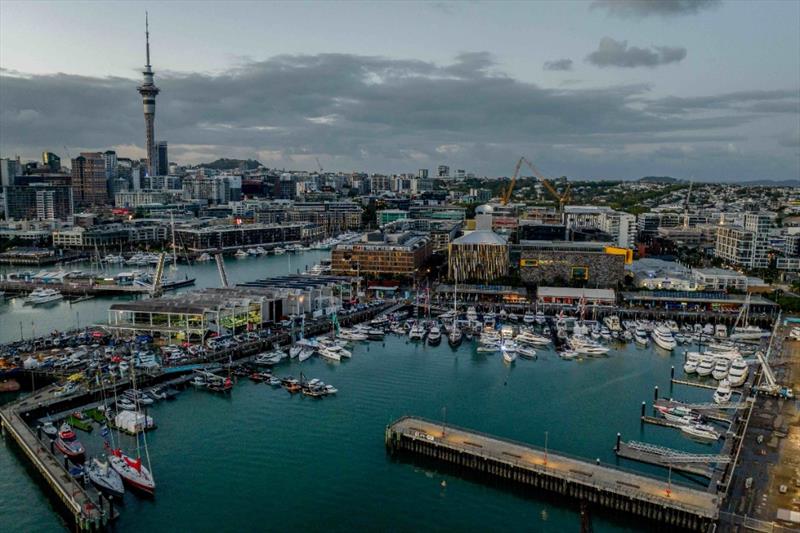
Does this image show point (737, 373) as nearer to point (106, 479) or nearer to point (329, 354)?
point (329, 354)

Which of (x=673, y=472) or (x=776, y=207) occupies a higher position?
(x=776, y=207)

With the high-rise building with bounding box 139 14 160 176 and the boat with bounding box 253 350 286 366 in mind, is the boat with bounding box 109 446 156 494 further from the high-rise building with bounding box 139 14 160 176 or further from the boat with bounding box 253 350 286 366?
the high-rise building with bounding box 139 14 160 176

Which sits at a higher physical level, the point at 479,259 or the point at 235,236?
the point at 479,259

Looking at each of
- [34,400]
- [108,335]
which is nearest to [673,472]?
[34,400]

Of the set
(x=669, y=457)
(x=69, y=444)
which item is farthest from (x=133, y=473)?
(x=669, y=457)

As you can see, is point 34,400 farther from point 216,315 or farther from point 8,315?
point 8,315

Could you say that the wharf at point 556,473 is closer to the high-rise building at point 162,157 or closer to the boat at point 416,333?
the boat at point 416,333

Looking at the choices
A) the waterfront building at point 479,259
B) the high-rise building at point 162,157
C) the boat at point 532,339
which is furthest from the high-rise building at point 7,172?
the boat at point 532,339
